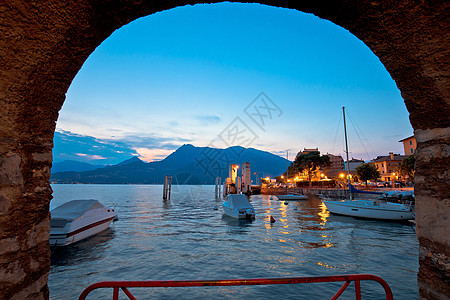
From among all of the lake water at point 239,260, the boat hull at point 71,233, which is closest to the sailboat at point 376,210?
the lake water at point 239,260

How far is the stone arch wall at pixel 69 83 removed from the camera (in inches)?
82.5

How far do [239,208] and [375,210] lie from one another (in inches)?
462

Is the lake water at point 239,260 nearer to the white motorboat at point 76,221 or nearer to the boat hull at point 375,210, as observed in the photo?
the white motorboat at point 76,221

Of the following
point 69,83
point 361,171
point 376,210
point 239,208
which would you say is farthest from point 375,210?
point 361,171

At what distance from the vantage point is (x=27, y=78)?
2.19 metres

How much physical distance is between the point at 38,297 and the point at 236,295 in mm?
5696

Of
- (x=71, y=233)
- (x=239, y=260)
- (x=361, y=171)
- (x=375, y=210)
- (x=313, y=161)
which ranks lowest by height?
(x=239, y=260)

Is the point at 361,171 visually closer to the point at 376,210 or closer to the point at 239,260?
the point at 376,210

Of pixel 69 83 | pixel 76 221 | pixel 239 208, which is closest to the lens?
pixel 69 83

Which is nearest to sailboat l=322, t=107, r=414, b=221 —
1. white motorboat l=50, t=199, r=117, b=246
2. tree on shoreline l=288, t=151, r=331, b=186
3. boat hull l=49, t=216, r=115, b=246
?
white motorboat l=50, t=199, r=117, b=246

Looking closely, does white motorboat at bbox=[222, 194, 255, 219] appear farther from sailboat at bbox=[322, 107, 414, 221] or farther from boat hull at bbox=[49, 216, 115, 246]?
boat hull at bbox=[49, 216, 115, 246]

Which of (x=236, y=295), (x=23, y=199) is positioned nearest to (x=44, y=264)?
(x=23, y=199)

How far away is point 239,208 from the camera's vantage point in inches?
787

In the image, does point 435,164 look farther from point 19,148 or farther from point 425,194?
point 19,148
